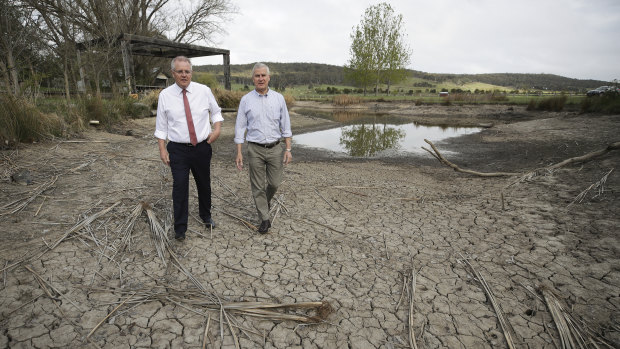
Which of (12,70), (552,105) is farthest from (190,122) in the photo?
(552,105)

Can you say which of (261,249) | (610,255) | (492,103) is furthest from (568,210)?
(492,103)

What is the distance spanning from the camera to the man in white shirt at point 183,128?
2889 millimetres

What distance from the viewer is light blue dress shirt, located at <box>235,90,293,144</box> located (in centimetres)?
321

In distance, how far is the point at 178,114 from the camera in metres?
Result: 2.91

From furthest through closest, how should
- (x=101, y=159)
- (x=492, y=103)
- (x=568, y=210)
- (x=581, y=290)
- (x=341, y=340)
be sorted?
(x=492, y=103), (x=101, y=159), (x=568, y=210), (x=581, y=290), (x=341, y=340)

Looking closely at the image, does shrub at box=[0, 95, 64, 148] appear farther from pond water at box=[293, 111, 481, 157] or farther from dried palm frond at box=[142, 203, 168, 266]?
pond water at box=[293, 111, 481, 157]

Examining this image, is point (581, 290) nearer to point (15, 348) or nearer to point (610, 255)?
point (610, 255)

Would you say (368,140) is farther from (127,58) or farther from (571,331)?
(127,58)

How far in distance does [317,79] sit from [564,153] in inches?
2764

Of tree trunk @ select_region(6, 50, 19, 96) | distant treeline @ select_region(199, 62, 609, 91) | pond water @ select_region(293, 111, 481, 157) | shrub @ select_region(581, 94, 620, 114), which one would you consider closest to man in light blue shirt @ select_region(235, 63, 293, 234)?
pond water @ select_region(293, 111, 481, 157)

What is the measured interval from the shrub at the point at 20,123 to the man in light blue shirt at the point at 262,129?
5.35 meters

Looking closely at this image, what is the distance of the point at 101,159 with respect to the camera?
18.7 ft

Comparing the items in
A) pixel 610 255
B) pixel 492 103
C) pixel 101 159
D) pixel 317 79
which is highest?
pixel 317 79

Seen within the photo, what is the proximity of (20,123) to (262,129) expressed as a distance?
586 cm
